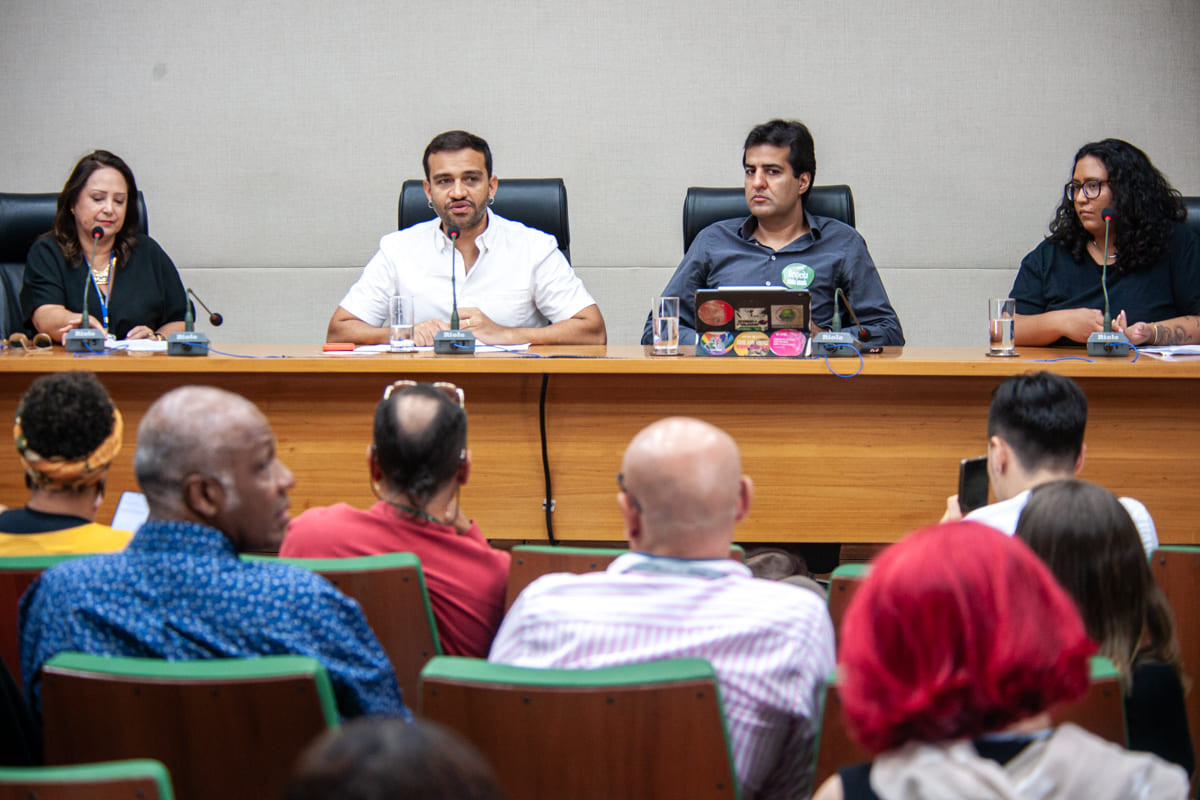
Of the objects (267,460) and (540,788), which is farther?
(267,460)

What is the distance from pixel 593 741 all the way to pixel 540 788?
78mm

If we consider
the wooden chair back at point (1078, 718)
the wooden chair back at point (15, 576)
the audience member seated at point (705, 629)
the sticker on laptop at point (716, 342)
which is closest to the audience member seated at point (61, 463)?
the wooden chair back at point (15, 576)

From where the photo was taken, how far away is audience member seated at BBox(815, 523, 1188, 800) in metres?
0.72

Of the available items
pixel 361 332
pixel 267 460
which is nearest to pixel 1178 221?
pixel 361 332

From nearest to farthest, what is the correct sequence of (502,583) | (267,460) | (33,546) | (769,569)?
1. (267,460)
2. (33,546)
3. (502,583)
4. (769,569)

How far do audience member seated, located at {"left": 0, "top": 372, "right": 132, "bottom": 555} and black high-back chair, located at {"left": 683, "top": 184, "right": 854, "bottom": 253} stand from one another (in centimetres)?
225

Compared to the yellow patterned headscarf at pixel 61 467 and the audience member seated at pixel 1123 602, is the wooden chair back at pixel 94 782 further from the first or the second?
the audience member seated at pixel 1123 602

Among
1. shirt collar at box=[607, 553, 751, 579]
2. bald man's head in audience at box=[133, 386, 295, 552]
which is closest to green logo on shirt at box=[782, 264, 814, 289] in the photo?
shirt collar at box=[607, 553, 751, 579]

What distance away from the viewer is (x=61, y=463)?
147 cm

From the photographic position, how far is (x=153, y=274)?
345 cm

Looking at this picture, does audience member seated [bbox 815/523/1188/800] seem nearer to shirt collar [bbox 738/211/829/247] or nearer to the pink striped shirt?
the pink striped shirt

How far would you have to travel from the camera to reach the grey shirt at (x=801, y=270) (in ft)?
10.6

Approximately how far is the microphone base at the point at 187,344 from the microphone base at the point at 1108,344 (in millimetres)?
2123

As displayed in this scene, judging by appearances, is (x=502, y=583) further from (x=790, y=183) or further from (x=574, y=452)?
(x=790, y=183)
